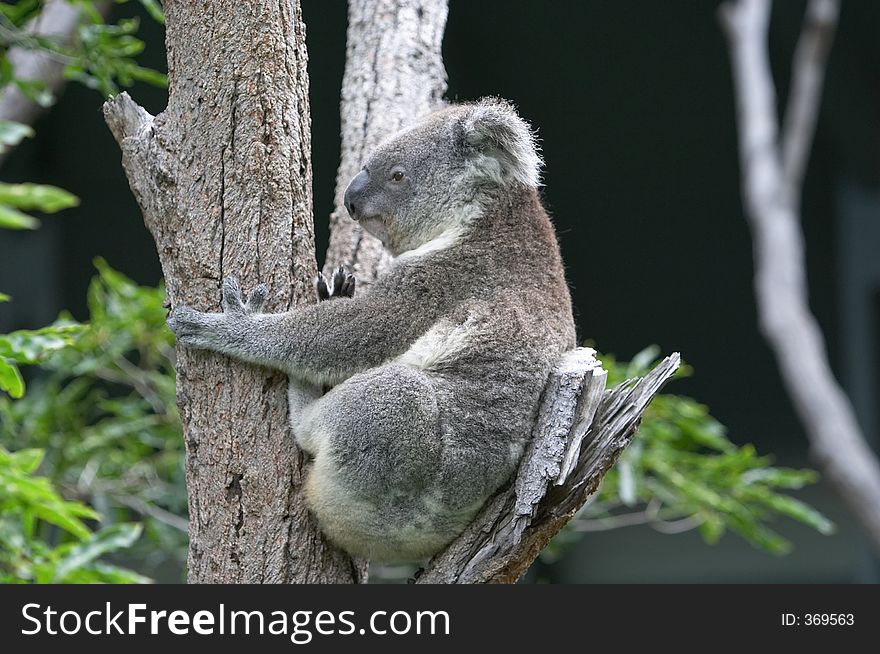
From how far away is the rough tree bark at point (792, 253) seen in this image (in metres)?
4.53

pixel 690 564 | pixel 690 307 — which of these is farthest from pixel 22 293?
pixel 690 564

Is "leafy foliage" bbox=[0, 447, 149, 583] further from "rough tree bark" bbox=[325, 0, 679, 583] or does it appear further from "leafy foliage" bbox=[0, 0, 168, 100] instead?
"leafy foliage" bbox=[0, 0, 168, 100]

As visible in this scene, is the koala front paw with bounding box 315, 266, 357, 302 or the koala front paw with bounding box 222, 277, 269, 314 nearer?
the koala front paw with bounding box 222, 277, 269, 314

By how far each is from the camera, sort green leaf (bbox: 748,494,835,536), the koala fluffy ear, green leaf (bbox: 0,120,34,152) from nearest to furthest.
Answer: the koala fluffy ear
green leaf (bbox: 0,120,34,152)
green leaf (bbox: 748,494,835,536)

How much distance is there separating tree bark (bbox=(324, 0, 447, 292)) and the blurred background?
2.87 meters

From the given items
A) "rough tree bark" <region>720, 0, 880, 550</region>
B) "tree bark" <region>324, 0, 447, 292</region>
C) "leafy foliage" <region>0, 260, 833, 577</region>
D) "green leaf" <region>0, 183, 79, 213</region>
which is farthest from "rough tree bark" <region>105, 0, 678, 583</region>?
"rough tree bark" <region>720, 0, 880, 550</region>

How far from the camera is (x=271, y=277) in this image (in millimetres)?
2107

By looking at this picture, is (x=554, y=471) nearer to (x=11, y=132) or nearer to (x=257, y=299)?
(x=257, y=299)

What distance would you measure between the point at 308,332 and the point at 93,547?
1.12 meters

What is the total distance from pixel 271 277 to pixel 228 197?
19 centimetres

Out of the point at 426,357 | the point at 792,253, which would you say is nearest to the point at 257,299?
the point at 426,357

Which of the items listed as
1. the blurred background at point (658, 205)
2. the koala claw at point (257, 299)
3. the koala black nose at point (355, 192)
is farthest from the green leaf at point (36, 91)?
the blurred background at point (658, 205)

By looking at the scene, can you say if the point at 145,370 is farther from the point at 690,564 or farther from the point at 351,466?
the point at 690,564

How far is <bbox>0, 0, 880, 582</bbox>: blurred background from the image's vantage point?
5.96m
